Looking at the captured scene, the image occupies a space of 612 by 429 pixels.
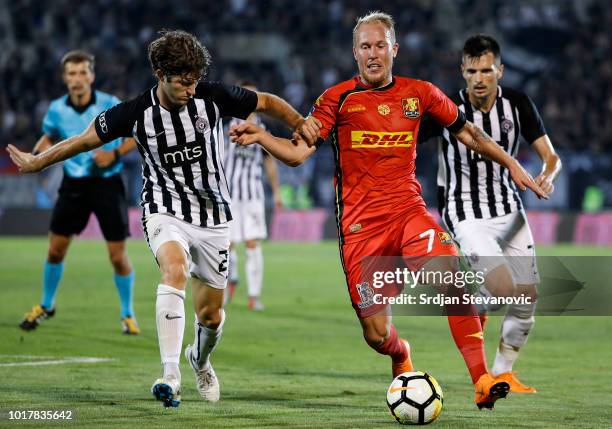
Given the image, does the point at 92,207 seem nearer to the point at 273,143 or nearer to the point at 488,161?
the point at 488,161

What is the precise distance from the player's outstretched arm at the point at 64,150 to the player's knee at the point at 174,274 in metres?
0.85

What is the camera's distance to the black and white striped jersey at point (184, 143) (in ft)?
21.0

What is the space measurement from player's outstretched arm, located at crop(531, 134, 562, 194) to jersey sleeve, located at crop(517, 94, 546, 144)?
0.05 meters

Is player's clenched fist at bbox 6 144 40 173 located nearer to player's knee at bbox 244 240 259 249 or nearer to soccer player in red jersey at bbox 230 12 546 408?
soccer player in red jersey at bbox 230 12 546 408

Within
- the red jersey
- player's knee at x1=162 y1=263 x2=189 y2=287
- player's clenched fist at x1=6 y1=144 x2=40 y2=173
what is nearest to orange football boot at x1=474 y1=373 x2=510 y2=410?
the red jersey

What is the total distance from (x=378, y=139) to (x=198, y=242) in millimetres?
1226

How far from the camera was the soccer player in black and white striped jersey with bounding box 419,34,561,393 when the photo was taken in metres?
7.53

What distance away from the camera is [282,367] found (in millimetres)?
8375

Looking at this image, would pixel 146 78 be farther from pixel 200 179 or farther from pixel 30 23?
pixel 200 179

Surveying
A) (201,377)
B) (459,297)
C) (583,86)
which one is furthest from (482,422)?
(583,86)

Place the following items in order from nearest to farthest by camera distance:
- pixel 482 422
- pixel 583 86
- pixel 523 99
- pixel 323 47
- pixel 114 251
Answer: pixel 482 422 < pixel 523 99 < pixel 114 251 < pixel 583 86 < pixel 323 47

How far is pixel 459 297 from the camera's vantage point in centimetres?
627

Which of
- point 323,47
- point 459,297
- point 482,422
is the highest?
point 323,47

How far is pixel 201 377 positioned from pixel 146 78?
76.5 ft
